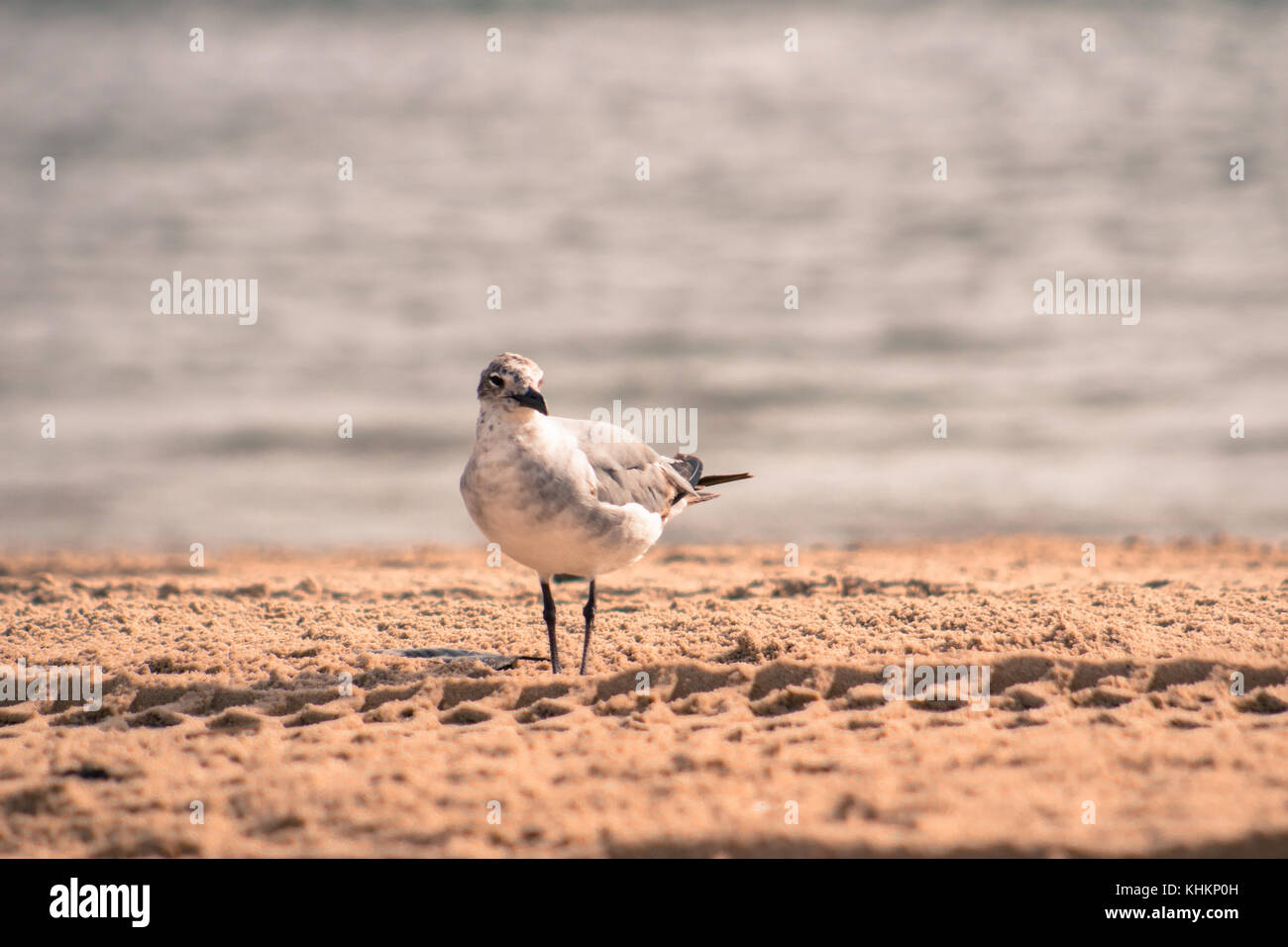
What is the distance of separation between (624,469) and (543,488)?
0.79 meters

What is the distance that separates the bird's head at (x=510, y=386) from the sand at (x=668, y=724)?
1.42m

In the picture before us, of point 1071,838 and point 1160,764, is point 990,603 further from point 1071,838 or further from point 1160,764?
point 1071,838

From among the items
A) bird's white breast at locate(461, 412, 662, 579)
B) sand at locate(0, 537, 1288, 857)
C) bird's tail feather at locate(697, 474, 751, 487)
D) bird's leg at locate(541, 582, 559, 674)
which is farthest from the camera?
bird's tail feather at locate(697, 474, 751, 487)

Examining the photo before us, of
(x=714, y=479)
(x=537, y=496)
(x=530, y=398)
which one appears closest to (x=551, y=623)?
(x=537, y=496)

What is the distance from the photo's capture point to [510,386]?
5.15 m

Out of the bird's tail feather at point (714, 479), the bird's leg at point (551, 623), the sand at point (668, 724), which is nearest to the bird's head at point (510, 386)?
the bird's leg at point (551, 623)

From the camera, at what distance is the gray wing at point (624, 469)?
5566 millimetres

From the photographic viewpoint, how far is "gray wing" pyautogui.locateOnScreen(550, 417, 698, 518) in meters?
5.57

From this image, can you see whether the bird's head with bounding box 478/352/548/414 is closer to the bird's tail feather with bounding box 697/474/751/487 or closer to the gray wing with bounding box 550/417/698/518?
the gray wing with bounding box 550/417/698/518

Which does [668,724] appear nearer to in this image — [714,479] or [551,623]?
[551,623]

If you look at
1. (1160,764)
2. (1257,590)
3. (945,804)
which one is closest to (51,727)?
(945,804)

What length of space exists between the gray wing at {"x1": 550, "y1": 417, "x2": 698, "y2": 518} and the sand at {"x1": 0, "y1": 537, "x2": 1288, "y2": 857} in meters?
0.86

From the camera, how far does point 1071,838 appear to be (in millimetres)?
2984

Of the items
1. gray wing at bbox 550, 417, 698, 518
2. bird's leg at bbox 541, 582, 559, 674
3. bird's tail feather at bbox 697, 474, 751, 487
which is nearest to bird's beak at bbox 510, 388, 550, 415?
gray wing at bbox 550, 417, 698, 518
